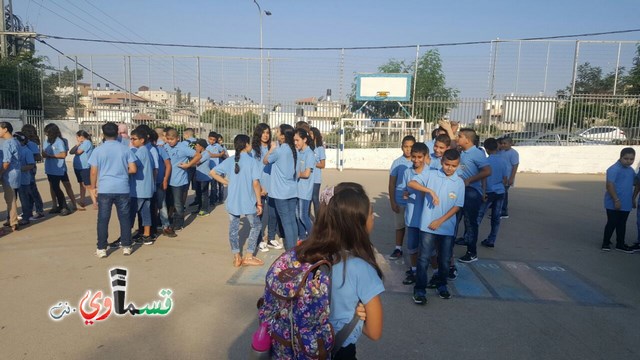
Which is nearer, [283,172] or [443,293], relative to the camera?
[443,293]

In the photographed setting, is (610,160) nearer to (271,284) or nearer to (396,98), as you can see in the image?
(396,98)

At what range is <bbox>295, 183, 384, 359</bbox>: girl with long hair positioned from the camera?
186 centimetres

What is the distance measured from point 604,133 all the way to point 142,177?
60.3 ft

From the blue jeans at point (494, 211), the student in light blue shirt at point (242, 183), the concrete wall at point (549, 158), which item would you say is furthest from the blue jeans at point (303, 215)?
the concrete wall at point (549, 158)

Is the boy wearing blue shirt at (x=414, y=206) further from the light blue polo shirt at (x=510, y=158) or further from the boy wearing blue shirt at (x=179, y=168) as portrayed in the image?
the light blue polo shirt at (x=510, y=158)

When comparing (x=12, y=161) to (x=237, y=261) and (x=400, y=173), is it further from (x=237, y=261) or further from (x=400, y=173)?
(x=400, y=173)

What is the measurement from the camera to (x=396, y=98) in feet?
61.5

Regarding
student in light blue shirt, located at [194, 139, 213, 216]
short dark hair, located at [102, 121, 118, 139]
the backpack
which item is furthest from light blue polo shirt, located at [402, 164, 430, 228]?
student in light blue shirt, located at [194, 139, 213, 216]

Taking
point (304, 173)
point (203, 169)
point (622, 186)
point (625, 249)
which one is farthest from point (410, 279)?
point (203, 169)

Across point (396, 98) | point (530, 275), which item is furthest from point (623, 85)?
point (530, 275)

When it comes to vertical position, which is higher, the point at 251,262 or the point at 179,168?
the point at 179,168

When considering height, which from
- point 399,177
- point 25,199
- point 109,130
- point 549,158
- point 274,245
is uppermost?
point 109,130

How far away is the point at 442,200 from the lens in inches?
164

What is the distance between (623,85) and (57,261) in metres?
23.8
